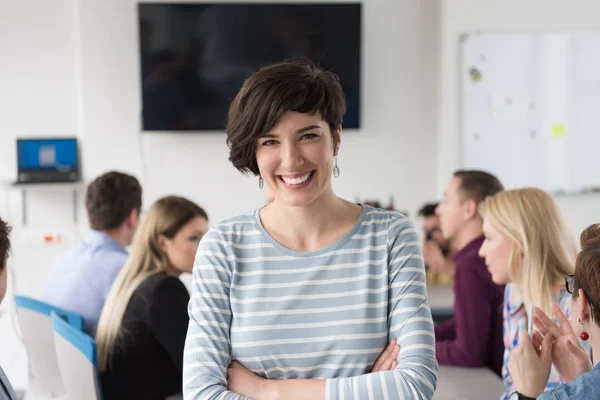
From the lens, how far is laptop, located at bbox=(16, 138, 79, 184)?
4863 millimetres

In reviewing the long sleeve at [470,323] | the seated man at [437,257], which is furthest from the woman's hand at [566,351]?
the seated man at [437,257]

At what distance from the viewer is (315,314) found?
4.97ft

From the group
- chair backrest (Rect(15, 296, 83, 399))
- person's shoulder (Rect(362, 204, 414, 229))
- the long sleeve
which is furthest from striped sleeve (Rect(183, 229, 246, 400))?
the long sleeve

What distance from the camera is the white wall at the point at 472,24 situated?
517cm

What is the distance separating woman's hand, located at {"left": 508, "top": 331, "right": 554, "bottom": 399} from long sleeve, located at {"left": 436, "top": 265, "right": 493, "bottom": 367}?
749mm

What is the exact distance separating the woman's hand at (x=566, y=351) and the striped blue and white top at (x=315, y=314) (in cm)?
47

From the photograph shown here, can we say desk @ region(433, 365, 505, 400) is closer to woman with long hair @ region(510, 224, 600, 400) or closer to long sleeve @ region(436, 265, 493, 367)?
long sleeve @ region(436, 265, 493, 367)

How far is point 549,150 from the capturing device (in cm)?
532

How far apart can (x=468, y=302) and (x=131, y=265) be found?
1.15m

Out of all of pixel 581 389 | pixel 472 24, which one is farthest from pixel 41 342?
pixel 472 24

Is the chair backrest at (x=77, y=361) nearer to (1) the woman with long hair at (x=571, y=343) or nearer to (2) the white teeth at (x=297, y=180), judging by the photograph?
(2) the white teeth at (x=297, y=180)

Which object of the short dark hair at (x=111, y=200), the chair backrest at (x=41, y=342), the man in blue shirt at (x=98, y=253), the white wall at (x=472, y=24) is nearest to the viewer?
the chair backrest at (x=41, y=342)

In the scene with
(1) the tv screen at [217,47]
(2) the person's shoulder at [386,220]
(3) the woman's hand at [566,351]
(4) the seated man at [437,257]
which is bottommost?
(4) the seated man at [437,257]

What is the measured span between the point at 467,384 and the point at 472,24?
3400 millimetres
